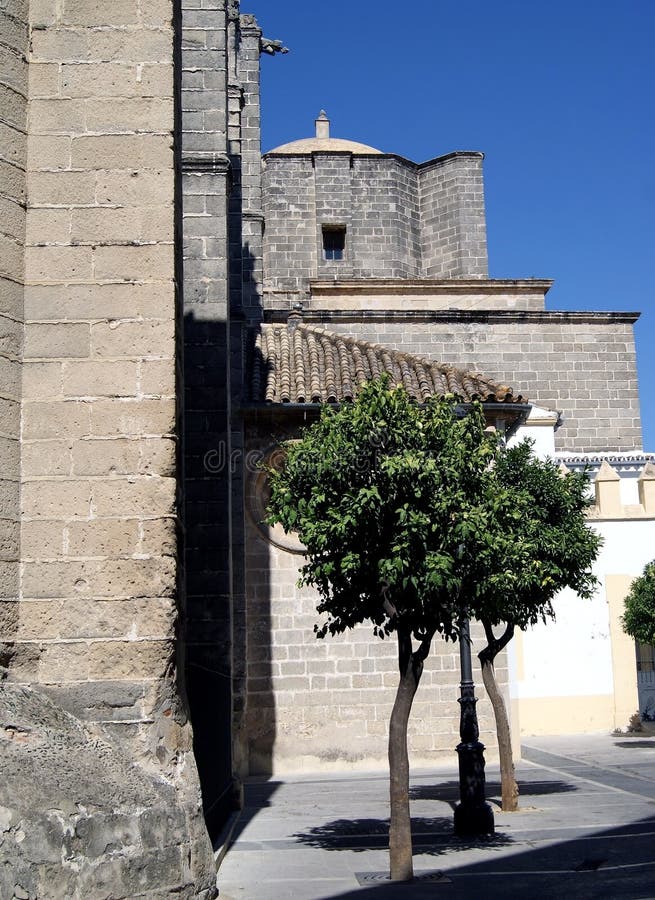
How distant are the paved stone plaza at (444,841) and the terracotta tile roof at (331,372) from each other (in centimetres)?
504

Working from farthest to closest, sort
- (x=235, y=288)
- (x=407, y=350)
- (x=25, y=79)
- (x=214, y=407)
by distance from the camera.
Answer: (x=407, y=350)
(x=235, y=288)
(x=214, y=407)
(x=25, y=79)

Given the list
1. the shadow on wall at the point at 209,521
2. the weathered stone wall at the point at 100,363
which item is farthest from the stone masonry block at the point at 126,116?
the shadow on wall at the point at 209,521

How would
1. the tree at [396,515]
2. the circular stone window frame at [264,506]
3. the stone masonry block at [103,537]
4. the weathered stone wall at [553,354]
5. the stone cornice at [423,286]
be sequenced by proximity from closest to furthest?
the stone masonry block at [103,537] < the tree at [396,515] < the circular stone window frame at [264,506] < the weathered stone wall at [553,354] < the stone cornice at [423,286]

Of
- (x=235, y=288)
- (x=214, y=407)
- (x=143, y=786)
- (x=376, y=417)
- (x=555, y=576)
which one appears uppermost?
(x=235, y=288)

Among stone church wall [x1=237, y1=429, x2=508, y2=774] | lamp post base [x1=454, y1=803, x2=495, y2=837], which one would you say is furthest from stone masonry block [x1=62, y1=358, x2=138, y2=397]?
stone church wall [x1=237, y1=429, x2=508, y2=774]

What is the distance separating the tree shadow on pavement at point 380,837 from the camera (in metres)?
8.85

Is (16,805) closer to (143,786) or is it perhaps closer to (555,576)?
(143,786)

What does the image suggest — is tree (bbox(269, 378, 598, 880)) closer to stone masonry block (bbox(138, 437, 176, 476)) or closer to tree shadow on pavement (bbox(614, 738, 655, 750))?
stone masonry block (bbox(138, 437, 176, 476))

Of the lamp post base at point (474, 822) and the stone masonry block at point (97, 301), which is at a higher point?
the stone masonry block at point (97, 301)

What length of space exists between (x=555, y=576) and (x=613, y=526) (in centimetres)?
1171

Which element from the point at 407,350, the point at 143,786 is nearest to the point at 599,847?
the point at 143,786

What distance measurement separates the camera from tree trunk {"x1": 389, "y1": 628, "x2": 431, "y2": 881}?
7.39 metres

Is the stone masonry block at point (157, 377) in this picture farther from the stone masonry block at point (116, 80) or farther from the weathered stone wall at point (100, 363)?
the stone masonry block at point (116, 80)

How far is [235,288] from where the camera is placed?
556 inches
